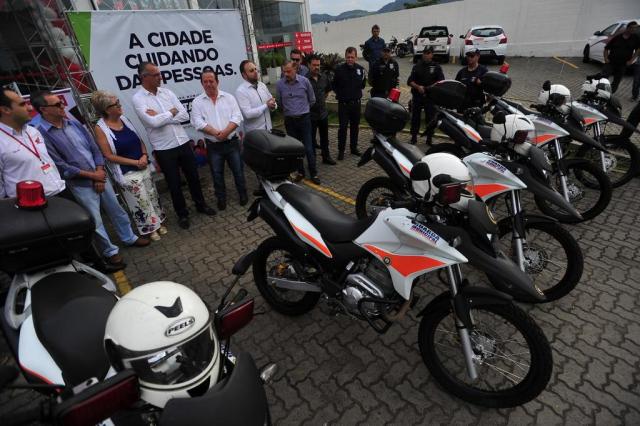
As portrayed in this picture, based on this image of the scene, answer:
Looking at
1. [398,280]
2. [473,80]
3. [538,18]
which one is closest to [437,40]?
[538,18]

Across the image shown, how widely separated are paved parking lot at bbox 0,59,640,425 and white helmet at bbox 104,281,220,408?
58cm

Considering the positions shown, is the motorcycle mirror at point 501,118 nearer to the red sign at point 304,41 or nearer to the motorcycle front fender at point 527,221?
the motorcycle front fender at point 527,221

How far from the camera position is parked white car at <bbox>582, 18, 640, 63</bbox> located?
12688mm

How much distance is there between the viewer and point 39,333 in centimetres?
175

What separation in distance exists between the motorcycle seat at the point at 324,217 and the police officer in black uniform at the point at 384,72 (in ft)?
15.9

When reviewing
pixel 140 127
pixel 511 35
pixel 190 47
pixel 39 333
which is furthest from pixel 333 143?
pixel 511 35

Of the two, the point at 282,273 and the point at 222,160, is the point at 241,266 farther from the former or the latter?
the point at 222,160

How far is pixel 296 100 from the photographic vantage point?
18.2ft

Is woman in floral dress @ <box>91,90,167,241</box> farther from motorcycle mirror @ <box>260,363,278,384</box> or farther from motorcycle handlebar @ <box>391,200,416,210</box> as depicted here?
motorcycle mirror @ <box>260,363,278,384</box>

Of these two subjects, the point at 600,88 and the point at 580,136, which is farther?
the point at 600,88

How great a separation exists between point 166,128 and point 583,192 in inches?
218

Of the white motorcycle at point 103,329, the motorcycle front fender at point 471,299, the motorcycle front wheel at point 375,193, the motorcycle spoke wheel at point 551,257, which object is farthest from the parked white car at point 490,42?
the white motorcycle at point 103,329

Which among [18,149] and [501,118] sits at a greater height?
[18,149]

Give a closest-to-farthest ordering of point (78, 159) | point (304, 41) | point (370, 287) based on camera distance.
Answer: point (370, 287)
point (78, 159)
point (304, 41)
